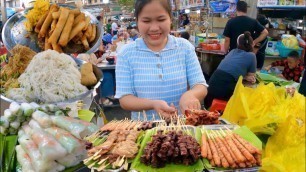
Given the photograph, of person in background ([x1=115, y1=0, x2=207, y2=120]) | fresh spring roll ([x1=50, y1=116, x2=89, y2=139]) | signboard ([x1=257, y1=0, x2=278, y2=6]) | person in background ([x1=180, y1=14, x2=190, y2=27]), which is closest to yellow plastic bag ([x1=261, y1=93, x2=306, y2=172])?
person in background ([x1=115, y1=0, x2=207, y2=120])

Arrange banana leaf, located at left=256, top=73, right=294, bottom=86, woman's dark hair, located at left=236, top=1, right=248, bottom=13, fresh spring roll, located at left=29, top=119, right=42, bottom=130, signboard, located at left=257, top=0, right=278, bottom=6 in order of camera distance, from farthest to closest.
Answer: woman's dark hair, located at left=236, top=1, right=248, bottom=13
signboard, located at left=257, top=0, right=278, bottom=6
banana leaf, located at left=256, top=73, right=294, bottom=86
fresh spring roll, located at left=29, top=119, right=42, bottom=130

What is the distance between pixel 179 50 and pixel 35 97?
42.4 inches

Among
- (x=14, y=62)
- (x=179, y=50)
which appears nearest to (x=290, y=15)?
(x=179, y=50)

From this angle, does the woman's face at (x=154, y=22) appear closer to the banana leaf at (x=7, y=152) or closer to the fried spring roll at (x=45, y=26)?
the fried spring roll at (x=45, y=26)

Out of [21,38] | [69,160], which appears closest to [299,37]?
[21,38]

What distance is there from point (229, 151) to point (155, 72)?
0.98 metres

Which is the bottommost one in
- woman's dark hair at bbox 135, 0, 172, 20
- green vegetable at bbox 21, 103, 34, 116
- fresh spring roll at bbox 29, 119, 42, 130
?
fresh spring roll at bbox 29, 119, 42, 130

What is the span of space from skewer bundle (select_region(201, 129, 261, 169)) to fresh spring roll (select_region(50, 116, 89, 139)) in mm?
656

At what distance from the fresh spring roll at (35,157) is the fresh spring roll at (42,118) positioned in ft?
0.42

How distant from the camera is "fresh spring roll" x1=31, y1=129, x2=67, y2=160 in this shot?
1.54 m

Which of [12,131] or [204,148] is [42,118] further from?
[204,148]

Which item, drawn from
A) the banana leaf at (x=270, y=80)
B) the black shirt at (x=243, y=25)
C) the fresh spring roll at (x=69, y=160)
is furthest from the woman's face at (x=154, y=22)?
the black shirt at (x=243, y=25)

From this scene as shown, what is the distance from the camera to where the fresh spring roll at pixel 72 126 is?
172 centimetres

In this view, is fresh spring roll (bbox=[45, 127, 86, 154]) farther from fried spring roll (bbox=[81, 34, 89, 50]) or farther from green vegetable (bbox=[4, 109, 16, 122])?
fried spring roll (bbox=[81, 34, 89, 50])
